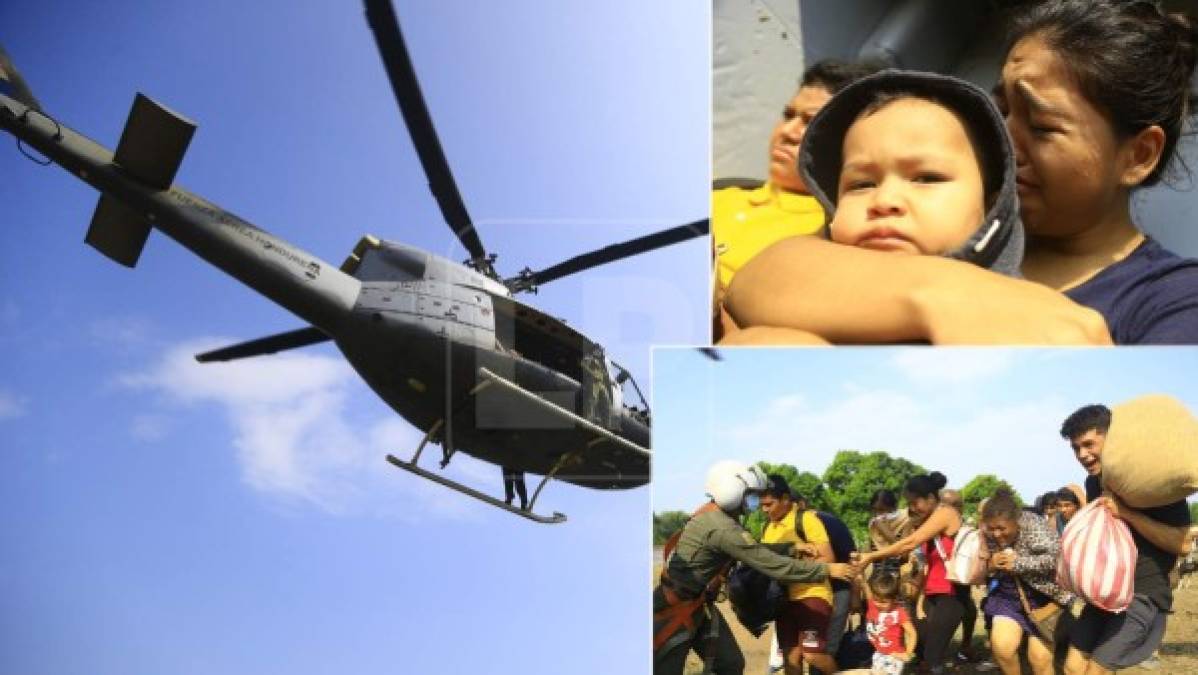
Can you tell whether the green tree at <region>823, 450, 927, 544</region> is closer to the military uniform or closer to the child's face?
the military uniform

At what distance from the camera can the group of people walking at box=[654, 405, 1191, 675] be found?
156 cm

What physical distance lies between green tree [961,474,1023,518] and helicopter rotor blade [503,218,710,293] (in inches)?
27.3

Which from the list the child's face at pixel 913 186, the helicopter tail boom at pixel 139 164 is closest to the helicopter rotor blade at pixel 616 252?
the child's face at pixel 913 186

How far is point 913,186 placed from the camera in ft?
5.38

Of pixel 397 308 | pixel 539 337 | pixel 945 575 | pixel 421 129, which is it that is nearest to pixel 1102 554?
pixel 945 575

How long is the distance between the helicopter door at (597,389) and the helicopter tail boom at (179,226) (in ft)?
3.39

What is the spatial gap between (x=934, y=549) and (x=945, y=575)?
5cm

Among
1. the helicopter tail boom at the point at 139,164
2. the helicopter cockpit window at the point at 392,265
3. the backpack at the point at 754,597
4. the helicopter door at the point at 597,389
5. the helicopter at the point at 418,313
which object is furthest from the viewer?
the helicopter cockpit window at the point at 392,265

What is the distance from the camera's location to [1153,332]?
65.3 inches

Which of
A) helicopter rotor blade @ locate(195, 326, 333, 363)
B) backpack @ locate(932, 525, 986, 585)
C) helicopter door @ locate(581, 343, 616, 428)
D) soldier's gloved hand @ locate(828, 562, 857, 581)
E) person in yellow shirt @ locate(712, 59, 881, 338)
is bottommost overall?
helicopter rotor blade @ locate(195, 326, 333, 363)

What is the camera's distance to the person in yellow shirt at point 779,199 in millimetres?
2018

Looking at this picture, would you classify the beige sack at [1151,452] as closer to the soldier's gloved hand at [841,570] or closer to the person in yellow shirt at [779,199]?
the soldier's gloved hand at [841,570]

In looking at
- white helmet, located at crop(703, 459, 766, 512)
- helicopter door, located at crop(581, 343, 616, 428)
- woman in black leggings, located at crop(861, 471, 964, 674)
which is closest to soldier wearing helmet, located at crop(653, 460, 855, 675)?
white helmet, located at crop(703, 459, 766, 512)

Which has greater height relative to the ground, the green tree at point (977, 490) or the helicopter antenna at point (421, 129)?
the green tree at point (977, 490)
